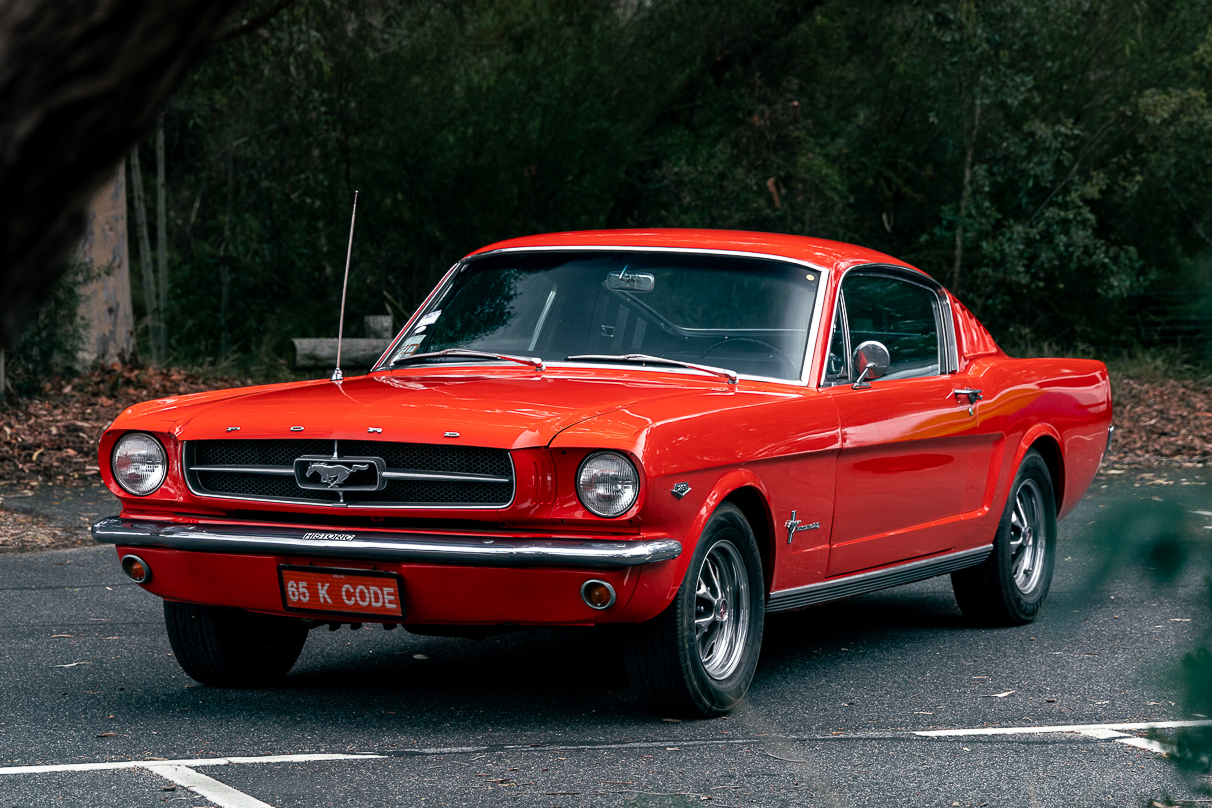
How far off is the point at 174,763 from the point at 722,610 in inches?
72.8

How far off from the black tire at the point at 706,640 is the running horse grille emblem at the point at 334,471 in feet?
3.39

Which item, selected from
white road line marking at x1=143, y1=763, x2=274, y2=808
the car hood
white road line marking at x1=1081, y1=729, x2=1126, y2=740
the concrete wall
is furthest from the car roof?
the concrete wall

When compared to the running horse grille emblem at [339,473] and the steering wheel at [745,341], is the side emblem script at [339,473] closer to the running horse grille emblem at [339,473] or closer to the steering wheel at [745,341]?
the running horse grille emblem at [339,473]

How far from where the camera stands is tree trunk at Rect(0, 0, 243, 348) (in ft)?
4.57

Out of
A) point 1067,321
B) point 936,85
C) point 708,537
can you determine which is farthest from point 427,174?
point 708,537

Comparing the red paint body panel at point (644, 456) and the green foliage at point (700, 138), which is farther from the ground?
the green foliage at point (700, 138)

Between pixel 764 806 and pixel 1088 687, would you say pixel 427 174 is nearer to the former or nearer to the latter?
pixel 1088 687

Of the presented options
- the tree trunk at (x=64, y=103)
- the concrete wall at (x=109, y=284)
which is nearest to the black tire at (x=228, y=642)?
the tree trunk at (x=64, y=103)

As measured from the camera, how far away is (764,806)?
419 cm

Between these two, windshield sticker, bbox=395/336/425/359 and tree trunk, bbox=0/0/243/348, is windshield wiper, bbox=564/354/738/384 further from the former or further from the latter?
tree trunk, bbox=0/0/243/348

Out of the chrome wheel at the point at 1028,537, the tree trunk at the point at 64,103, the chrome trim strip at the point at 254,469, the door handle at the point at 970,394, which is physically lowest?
the chrome wheel at the point at 1028,537

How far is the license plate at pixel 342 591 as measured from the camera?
486 cm

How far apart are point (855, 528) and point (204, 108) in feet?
54.2

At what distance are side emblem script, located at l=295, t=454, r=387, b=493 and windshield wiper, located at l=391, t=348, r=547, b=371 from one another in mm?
1158
